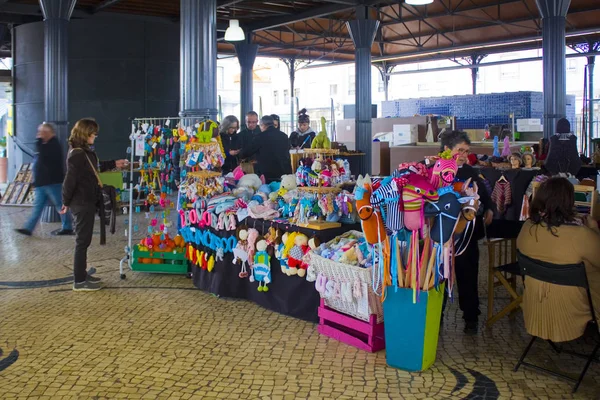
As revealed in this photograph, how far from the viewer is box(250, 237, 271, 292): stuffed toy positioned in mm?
5070

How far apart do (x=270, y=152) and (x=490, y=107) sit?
36.3ft

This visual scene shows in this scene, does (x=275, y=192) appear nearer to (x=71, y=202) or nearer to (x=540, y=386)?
(x=71, y=202)

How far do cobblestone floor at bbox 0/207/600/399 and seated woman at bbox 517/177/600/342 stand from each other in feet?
1.25

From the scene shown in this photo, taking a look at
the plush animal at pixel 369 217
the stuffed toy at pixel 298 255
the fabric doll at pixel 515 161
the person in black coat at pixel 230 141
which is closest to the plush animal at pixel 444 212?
the plush animal at pixel 369 217

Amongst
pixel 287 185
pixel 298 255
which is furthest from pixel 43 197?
pixel 298 255

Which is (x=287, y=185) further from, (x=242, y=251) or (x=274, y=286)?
(x=274, y=286)

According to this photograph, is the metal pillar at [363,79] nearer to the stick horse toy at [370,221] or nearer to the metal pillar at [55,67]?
the metal pillar at [55,67]

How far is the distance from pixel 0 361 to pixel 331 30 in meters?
16.0

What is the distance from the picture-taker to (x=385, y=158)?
15438mm

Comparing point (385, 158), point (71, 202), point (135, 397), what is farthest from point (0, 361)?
point (385, 158)

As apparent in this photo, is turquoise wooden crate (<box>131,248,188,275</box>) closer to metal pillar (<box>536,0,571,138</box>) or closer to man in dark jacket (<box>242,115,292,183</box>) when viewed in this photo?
man in dark jacket (<box>242,115,292,183</box>)

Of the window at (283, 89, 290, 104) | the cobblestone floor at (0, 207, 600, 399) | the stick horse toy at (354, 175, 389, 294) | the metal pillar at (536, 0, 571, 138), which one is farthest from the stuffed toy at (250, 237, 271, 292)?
the window at (283, 89, 290, 104)

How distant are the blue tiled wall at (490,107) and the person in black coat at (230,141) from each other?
10.1 m

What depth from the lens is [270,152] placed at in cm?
700
